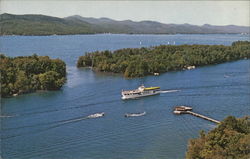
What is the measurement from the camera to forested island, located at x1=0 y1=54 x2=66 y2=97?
902 cm

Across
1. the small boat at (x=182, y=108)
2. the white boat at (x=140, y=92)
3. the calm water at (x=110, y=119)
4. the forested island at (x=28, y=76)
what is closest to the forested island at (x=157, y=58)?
the calm water at (x=110, y=119)

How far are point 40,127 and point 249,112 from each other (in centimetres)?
462

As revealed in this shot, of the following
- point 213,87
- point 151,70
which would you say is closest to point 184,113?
point 213,87

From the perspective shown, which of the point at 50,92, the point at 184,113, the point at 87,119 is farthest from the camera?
the point at 50,92

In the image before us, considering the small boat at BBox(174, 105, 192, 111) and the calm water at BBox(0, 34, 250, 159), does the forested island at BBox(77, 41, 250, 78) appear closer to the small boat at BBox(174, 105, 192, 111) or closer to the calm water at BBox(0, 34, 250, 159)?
the calm water at BBox(0, 34, 250, 159)

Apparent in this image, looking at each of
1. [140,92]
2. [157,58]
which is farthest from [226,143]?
[157,58]

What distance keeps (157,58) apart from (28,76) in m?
6.48

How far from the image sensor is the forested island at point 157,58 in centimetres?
1257

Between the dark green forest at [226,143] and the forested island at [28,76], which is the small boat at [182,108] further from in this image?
the forested island at [28,76]

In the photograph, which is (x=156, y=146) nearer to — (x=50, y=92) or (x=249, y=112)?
(x=249, y=112)

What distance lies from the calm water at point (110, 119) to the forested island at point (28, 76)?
391mm

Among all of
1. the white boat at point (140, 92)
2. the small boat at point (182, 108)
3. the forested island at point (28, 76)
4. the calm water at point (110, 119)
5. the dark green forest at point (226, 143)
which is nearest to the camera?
the dark green forest at point (226, 143)

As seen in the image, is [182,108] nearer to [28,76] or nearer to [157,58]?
[28,76]

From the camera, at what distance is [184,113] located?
24.5 ft
